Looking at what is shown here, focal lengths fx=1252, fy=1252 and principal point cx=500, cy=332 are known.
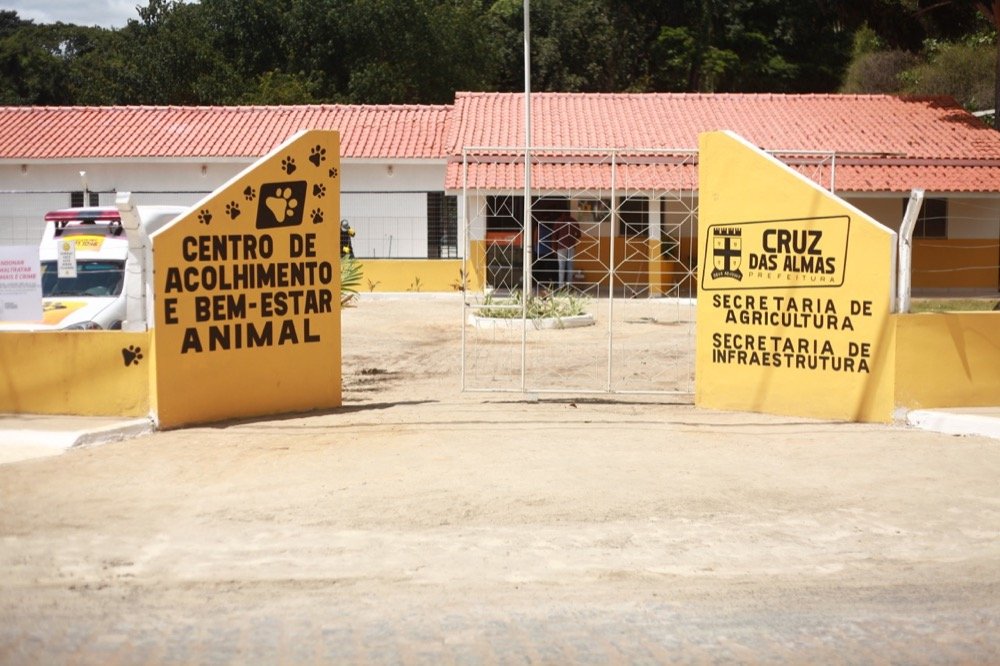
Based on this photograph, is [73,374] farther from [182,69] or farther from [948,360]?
[182,69]

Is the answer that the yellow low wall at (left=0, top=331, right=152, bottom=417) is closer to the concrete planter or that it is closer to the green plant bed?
the green plant bed

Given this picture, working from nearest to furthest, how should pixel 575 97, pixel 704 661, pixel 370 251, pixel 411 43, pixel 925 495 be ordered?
pixel 704 661, pixel 925 495, pixel 370 251, pixel 575 97, pixel 411 43

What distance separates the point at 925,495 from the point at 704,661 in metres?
4.01

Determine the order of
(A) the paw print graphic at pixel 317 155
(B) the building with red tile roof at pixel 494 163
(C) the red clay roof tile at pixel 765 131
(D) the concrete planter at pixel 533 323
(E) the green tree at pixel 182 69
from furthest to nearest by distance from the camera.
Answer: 1. (E) the green tree at pixel 182 69
2. (B) the building with red tile roof at pixel 494 163
3. (C) the red clay roof tile at pixel 765 131
4. (D) the concrete planter at pixel 533 323
5. (A) the paw print graphic at pixel 317 155

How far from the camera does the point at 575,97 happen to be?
115 feet

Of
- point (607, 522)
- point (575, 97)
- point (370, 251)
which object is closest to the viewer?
point (607, 522)

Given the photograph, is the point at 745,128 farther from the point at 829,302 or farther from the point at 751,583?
the point at 751,583

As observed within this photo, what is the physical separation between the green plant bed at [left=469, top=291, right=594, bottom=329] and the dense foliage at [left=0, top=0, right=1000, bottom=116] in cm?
2333

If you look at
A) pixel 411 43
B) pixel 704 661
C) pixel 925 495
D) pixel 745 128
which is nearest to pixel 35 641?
pixel 704 661

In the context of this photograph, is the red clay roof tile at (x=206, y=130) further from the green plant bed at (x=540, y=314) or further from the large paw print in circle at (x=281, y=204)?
the large paw print in circle at (x=281, y=204)

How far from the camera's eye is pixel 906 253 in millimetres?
11445

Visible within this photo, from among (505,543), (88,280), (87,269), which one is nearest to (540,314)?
(87,269)

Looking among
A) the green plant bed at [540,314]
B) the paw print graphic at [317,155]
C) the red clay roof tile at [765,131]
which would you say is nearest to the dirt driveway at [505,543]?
the paw print graphic at [317,155]

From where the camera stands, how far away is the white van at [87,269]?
1361 cm
